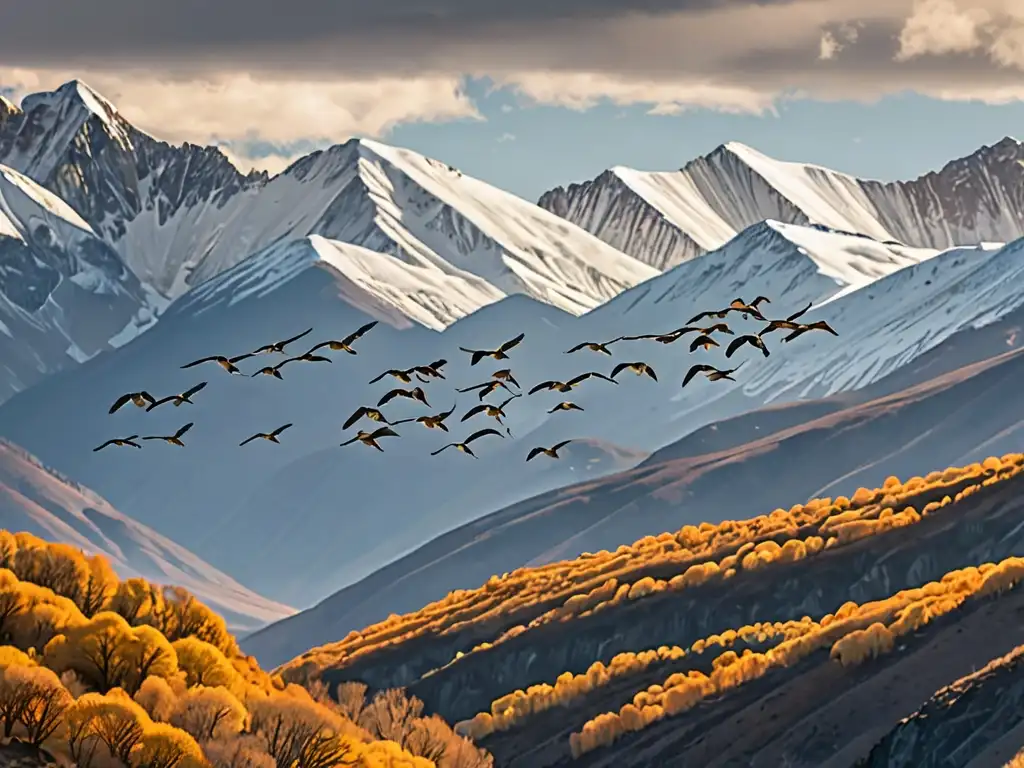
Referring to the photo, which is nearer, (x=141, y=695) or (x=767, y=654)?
(x=141, y=695)

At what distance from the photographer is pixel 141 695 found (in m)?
106

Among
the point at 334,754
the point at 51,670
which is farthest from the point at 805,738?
the point at 51,670

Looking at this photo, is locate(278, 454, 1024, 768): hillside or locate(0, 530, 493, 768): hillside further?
locate(278, 454, 1024, 768): hillside

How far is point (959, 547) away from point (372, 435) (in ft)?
373

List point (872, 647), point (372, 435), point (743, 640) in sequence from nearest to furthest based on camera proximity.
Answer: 1. point (372, 435)
2. point (872, 647)
3. point (743, 640)

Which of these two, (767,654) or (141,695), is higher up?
(141,695)

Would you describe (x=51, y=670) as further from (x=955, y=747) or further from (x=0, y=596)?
(x=955, y=747)

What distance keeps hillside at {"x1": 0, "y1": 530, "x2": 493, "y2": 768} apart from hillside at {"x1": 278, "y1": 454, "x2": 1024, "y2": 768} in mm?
15025

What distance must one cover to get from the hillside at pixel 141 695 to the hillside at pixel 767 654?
1502cm

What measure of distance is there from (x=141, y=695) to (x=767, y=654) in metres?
65.2

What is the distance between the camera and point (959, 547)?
18738 centimetres

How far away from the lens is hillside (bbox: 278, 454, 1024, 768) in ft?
458

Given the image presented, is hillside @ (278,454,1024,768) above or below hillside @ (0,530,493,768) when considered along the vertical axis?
below

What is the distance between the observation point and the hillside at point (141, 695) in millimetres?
91625
